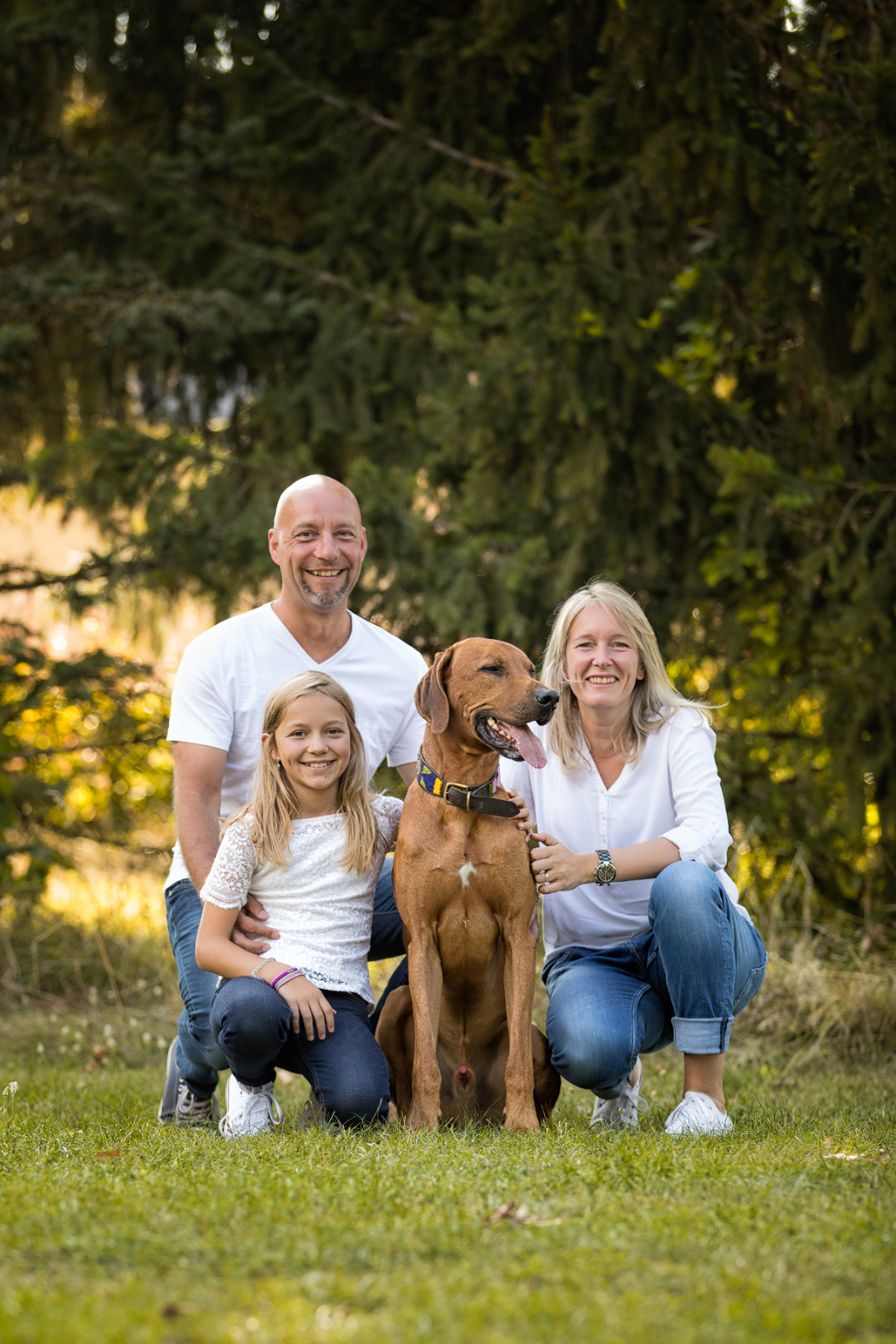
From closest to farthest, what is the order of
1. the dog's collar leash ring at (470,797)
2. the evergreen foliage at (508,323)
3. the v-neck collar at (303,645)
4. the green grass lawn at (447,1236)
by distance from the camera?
the green grass lawn at (447,1236) < the dog's collar leash ring at (470,797) < the v-neck collar at (303,645) < the evergreen foliage at (508,323)

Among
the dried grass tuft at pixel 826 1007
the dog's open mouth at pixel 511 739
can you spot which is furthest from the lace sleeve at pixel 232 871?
the dried grass tuft at pixel 826 1007

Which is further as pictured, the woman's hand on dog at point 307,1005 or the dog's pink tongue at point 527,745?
the dog's pink tongue at point 527,745

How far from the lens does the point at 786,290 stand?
5234 mm

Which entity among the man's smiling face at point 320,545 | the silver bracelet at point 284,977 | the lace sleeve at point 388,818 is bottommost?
the silver bracelet at point 284,977

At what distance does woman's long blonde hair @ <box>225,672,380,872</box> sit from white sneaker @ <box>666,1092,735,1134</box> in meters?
1.09

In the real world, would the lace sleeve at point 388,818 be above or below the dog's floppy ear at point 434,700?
below

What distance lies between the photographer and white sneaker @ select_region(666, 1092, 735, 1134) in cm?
324

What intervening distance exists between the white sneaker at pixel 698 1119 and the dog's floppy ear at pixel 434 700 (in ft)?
4.05

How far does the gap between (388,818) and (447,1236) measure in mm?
1689

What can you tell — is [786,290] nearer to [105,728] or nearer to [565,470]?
[565,470]

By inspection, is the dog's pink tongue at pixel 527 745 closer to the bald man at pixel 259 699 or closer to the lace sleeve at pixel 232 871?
the bald man at pixel 259 699

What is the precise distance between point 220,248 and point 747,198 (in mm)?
3893

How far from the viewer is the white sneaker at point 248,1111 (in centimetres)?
339

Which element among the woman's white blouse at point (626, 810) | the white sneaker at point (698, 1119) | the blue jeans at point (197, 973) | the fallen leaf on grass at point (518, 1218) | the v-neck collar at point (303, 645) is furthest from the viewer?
the v-neck collar at point (303, 645)
